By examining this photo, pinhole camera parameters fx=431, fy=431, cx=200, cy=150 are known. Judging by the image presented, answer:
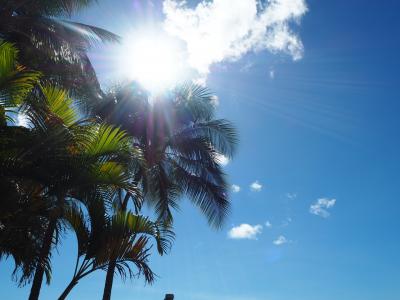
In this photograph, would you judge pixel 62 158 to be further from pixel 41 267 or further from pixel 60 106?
pixel 41 267

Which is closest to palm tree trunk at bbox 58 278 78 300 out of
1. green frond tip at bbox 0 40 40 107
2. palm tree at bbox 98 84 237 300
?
green frond tip at bbox 0 40 40 107

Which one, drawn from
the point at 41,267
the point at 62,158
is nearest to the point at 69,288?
the point at 41,267

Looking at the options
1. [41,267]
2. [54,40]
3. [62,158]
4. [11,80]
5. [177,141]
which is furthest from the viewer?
[177,141]

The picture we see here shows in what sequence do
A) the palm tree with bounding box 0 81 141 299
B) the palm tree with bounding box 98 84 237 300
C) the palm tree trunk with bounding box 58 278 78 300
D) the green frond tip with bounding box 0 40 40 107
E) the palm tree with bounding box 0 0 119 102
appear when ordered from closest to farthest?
the green frond tip with bounding box 0 40 40 107 → the palm tree with bounding box 0 81 141 299 → the palm tree trunk with bounding box 58 278 78 300 → the palm tree with bounding box 0 0 119 102 → the palm tree with bounding box 98 84 237 300

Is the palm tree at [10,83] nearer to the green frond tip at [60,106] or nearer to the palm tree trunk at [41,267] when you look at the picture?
the green frond tip at [60,106]

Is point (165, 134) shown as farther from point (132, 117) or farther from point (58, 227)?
point (58, 227)

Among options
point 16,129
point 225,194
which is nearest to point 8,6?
point 16,129

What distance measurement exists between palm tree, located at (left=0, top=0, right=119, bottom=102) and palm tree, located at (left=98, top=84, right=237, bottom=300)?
386 cm

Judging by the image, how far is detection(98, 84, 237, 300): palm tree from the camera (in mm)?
17219

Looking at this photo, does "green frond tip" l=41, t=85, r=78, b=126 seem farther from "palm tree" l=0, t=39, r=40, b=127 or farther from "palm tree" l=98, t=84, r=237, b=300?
"palm tree" l=98, t=84, r=237, b=300

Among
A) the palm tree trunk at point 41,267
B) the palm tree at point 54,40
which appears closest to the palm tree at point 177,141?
the palm tree at point 54,40

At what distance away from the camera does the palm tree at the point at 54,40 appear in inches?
503

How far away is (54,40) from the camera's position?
12.9m

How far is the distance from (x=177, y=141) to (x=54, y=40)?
256 inches
